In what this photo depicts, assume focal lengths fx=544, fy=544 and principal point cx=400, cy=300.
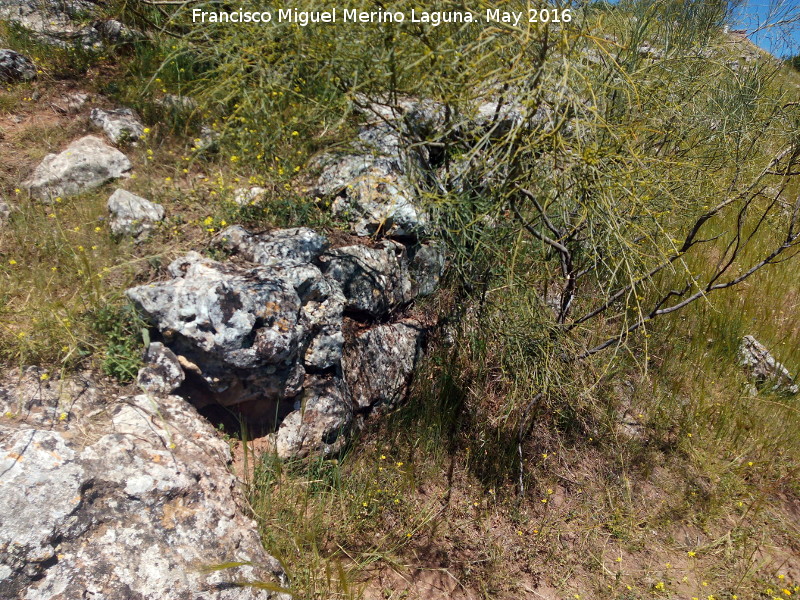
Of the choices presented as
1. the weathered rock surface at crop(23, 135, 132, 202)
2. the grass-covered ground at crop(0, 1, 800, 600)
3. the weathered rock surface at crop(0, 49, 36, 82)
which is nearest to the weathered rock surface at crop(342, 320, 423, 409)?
the grass-covered ground at crop(0, 1, 800, 600)

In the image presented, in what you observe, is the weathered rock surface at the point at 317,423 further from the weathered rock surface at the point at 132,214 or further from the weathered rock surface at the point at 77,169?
the weathered rock surface at the point at 77,169

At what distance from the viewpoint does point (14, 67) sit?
3768mm

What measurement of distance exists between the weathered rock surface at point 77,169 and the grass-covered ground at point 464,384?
0.29 ft

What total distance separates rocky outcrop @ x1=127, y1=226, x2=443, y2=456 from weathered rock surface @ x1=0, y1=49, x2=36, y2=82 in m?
2.12

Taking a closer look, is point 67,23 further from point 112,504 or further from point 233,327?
point 112,504

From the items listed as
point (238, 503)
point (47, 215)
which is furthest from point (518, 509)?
point (47, 215)

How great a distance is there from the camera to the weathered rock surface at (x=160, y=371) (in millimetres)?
2471

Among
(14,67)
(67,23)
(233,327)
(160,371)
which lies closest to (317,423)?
(233,327)

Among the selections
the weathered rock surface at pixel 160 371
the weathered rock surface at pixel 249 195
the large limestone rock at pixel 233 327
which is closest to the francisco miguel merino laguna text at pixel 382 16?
the weathered rock surface at pixel 249 195

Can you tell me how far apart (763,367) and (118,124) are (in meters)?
4.92

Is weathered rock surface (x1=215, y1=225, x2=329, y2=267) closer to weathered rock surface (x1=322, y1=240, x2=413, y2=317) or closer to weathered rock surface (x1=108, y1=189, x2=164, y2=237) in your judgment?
weathered rock surface (x1=322, y1=240, x2=413, y2=317)

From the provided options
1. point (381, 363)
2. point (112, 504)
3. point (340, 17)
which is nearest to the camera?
point (112, 504)

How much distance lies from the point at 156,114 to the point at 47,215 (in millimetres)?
1158

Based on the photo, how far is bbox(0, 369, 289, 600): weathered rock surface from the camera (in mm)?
1884
